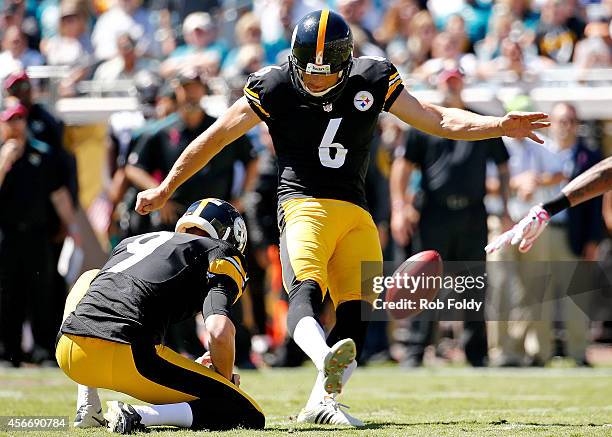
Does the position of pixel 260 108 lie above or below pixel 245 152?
above

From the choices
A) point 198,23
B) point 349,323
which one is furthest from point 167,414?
point 198,23

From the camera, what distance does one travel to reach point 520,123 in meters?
6.40

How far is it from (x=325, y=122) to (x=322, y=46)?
0.47 meters

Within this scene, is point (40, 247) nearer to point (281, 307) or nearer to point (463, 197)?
point (281, 307)

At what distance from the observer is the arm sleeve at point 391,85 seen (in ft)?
21.4

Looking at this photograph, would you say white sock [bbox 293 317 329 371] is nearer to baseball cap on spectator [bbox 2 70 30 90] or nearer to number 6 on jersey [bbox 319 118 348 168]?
number 6 on jersey [bbox 319 118 348 168]

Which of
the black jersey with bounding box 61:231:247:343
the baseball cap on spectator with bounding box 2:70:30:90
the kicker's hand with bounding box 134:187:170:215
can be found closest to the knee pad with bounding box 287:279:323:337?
the black jersey with bounding box 61:231:247:343

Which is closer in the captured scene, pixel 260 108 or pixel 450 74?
pixel 260 108

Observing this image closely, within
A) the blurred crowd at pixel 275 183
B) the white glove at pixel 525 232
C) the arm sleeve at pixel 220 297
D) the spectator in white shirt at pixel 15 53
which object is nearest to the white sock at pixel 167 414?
the arm sleeve at pixel 220 297

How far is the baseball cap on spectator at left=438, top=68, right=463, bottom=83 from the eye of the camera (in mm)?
10453

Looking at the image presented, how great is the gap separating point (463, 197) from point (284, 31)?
337cm

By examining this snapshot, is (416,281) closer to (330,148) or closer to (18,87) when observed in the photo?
(330,148)

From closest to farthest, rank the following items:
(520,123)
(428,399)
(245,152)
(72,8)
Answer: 1. (520,123)
2. (428,399)
3. (245,152)
4. (72,8)

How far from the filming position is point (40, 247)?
1103 cm
